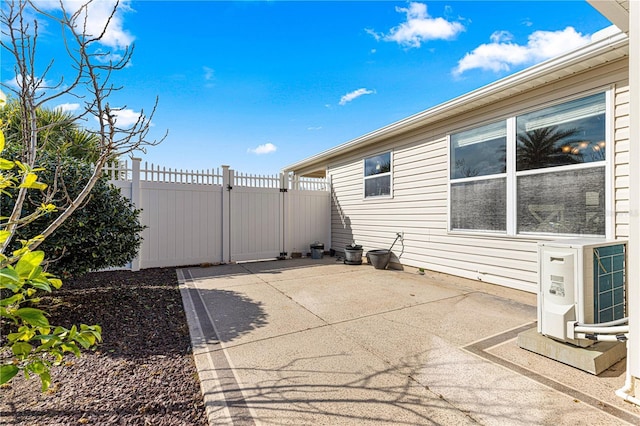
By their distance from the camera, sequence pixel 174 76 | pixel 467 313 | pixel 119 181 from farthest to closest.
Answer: pixel 119 181, pixel 174 76, pixel 467 313

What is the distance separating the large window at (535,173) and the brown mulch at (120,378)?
4.69 m

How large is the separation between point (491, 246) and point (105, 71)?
540cm

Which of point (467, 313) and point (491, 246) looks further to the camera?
point (491, 246)

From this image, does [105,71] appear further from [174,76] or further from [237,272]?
[237,272]

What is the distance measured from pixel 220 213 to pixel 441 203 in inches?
202

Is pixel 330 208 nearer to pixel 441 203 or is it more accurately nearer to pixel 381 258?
pixel 381 258

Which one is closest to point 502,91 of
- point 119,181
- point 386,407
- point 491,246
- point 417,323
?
point 491,246

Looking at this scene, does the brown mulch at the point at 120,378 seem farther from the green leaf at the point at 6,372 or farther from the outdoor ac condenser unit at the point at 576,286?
the outdoor ac condenser unit at the point at 576,286

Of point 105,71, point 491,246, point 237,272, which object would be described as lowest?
point 237,272

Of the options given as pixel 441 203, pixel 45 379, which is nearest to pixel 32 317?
pixel 45 379

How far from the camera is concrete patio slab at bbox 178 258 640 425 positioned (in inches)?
74.5

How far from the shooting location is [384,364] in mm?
2484

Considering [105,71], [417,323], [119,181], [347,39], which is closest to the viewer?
[105,71]

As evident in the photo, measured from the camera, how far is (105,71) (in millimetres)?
2137
